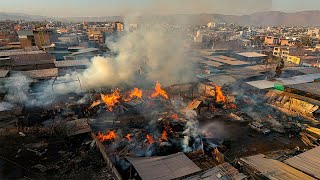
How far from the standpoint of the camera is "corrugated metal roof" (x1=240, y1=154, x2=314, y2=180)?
11.1 metres

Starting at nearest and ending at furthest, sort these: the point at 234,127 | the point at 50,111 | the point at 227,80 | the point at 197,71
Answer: the point at 234,127 → the point at 50,111 → the point at 227,80 → the point at 197,71

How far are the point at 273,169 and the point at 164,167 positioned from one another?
5.40m

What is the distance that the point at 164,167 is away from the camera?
1253 centimetres

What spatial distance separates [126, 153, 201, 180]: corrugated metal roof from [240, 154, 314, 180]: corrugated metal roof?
2862 mm

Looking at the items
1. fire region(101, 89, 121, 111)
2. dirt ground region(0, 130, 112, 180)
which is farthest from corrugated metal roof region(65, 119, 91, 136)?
fire region(101, 89, 121, 111)

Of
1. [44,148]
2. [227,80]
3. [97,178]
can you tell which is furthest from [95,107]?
[227,80]

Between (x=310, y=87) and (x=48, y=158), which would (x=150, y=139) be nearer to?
(x=48, y=158)

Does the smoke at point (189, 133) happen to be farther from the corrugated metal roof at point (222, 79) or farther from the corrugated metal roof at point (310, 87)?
the corrugated metal roof at point (310, 87)

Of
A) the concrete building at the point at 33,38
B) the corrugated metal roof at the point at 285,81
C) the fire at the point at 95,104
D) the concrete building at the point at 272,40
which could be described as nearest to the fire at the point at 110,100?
the fire at the point at 95,104

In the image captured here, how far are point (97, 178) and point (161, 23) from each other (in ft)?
102

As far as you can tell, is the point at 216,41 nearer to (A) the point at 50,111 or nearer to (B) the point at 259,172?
(A) the point at 50,111

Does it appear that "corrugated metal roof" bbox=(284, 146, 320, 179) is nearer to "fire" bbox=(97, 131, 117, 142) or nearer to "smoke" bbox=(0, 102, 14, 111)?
"fire" bbox=(97, 131, 117, 142)

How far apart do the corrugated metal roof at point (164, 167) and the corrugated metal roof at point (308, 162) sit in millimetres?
5017

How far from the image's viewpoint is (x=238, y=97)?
1119 inches
